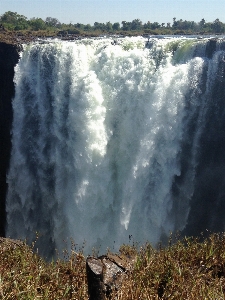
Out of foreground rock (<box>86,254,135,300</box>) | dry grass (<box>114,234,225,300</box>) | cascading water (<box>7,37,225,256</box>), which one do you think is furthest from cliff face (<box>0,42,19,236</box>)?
dry grass (<box>114,234,225,300</box>)

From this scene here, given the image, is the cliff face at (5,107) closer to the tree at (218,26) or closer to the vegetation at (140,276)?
the vegetation at (140,276)

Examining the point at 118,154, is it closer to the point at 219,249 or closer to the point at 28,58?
the point at 28,58

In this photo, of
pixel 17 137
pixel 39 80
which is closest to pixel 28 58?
pixel 39 80

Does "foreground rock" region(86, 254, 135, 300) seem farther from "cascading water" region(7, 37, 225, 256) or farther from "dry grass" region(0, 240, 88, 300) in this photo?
"cascading water" region(7, 37, 225, 256)

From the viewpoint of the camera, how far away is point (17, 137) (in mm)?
14195

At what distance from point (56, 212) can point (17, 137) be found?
3097 millimetres

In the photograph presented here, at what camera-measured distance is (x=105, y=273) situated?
506cm

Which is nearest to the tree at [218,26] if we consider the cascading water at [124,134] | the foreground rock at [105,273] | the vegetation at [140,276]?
the cascading water at [124,134]

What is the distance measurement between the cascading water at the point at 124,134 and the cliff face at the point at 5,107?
3.50 feet

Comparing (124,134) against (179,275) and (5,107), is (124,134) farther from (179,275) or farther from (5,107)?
(179,275)

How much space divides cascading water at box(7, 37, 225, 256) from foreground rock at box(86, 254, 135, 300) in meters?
6.66

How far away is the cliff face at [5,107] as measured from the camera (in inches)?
578

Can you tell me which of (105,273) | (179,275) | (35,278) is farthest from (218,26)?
(35,278)

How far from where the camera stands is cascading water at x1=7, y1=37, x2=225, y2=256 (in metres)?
12.4
